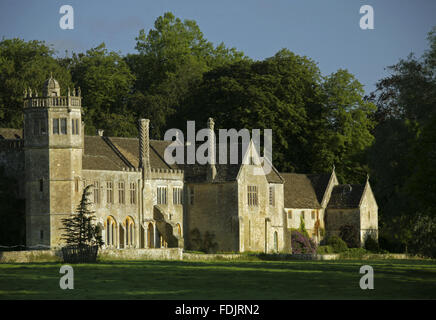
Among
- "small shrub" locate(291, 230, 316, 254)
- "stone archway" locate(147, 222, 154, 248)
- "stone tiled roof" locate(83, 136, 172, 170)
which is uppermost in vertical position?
"stone tiled roof" locate(83, 136, 172, 170)

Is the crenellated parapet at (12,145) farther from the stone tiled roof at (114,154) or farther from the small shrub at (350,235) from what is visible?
the small shrub at (350,235)

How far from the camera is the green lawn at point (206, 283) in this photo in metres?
28.5

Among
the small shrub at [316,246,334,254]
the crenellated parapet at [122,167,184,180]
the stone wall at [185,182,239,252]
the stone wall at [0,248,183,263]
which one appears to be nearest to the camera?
the stone wall at [0,248,183,263]

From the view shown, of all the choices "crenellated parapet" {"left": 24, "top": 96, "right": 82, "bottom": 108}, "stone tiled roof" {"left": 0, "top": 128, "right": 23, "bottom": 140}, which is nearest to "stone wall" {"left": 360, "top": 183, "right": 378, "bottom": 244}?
"crenellated parapet" {"left": 24, "top": 96, "right": 82, "bottom": 108}

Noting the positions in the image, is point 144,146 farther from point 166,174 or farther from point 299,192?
point 299,192

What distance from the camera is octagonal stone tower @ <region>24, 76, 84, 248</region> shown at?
57531 mm

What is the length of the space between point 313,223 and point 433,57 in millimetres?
32671

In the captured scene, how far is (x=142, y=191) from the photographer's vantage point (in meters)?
66.4

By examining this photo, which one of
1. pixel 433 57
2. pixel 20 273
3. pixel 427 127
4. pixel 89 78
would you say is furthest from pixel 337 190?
pixel 20 273

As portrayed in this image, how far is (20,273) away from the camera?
1421 inches

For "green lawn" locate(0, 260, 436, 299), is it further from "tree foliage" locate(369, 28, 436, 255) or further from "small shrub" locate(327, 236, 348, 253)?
"small shrub" locate(327, 236, 348, 253)

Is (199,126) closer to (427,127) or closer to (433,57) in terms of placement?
(433,57)

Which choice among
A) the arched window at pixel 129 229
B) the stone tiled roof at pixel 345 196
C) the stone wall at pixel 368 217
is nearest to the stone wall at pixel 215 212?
the arched window at pixel 129 229

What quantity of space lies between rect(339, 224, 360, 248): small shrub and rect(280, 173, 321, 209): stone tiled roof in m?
3.06
